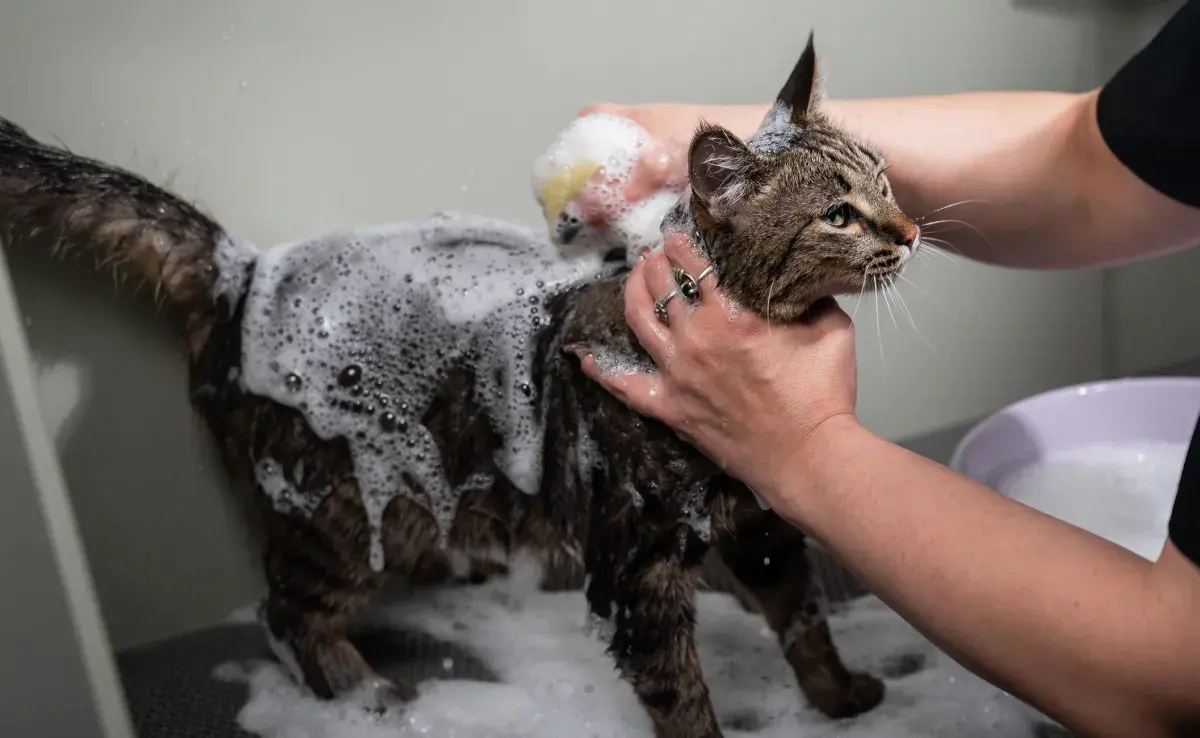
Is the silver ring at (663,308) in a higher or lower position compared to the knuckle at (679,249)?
lower

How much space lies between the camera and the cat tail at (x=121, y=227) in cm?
Answer: 95

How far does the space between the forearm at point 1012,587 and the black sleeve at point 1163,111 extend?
16.6 inches

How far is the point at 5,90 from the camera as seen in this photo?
3.18 feet

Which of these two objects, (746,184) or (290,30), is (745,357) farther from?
(290,30)

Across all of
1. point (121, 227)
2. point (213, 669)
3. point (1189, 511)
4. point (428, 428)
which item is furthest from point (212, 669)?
point (1189, 511)

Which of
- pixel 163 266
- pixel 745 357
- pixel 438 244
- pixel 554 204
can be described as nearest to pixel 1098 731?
pixel 745 357

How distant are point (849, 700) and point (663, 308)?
1.82ft

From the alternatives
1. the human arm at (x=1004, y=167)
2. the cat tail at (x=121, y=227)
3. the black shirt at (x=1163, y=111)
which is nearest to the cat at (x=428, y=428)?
the cat tail at (x=121, y=227)

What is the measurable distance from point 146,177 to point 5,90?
0.51 ft

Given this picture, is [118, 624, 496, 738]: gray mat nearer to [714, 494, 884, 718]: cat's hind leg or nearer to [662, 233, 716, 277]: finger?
[714, 494, 884, 718]: cat's hind leg

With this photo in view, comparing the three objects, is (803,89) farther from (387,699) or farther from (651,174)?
(387,699)

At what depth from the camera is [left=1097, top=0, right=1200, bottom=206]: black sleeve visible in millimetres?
798

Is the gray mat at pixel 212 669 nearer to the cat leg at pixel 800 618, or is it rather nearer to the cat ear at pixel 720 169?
the cat leg at pixel 800 618

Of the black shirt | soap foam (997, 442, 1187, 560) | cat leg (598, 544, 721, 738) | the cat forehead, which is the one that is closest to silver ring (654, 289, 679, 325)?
the cat forehead
